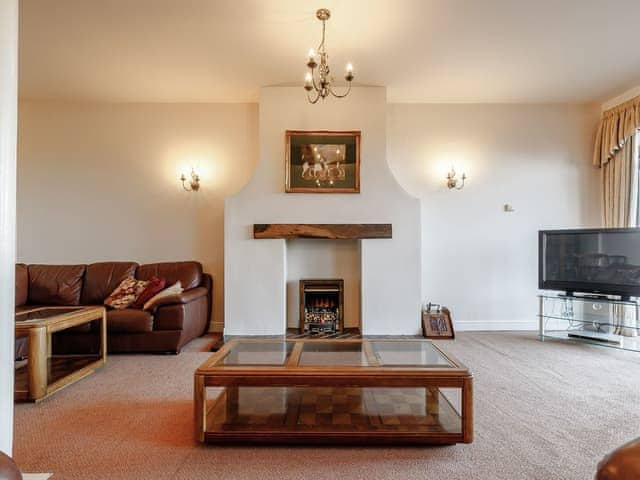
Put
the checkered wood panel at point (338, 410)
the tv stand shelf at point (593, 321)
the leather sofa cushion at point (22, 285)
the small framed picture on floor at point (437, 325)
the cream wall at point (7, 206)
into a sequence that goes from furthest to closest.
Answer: the small framed picture on floor at point (437, 325) < the leather sofa cushion at point (22, 285) < the tv stand shelf at point (593, 321) < the checkered wood panel at point (338, 410) < the cream wall at point (7, 206)

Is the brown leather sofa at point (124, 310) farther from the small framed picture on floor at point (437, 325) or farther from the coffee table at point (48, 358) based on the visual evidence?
the small framed picture on floor at point (437, 325)

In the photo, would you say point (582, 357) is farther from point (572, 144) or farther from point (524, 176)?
point (572, 144)

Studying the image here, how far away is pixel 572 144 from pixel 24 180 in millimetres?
6732

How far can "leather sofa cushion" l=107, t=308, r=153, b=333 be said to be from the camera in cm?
354

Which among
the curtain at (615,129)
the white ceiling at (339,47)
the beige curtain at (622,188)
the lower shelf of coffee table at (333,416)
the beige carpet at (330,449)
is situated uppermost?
the white ceiling at (339,47)

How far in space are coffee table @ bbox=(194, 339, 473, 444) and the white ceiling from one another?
2.47m

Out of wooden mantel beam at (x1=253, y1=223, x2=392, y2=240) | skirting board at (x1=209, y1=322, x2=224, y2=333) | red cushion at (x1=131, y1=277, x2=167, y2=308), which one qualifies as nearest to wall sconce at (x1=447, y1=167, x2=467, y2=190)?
wooden mantel beam at (x1=253, y1=223, x2=392, y2=240)

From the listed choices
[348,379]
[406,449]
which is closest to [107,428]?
[348,379]

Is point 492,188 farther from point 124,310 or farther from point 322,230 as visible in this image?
point 124,310

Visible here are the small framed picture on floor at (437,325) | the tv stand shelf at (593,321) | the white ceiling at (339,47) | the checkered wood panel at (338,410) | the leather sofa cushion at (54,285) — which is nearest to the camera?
the checkered wood panel at (338,410)

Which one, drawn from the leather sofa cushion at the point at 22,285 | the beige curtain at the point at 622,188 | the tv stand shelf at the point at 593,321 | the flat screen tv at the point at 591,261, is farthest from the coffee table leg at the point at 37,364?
the beige curtain at the point at 622,188

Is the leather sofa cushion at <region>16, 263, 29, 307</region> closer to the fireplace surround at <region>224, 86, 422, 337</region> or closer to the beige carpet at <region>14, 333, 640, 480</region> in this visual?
the beige carpet at <region>14, 333, 640, 480</region>

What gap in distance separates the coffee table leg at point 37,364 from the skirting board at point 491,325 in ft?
13.3

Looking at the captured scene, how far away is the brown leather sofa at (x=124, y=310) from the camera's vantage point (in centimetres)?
354
